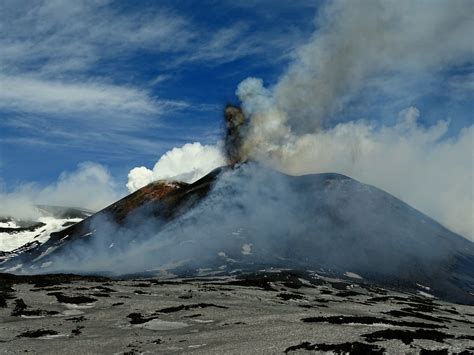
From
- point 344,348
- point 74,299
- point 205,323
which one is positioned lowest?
point 344,348

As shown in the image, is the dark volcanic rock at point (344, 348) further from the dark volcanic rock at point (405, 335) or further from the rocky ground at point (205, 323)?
the dark volcanic rock at point (405, 335)

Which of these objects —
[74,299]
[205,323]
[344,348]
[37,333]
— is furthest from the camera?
[74,299]

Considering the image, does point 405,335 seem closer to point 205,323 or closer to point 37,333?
point 205,323

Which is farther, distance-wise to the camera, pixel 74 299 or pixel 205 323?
pixel 74 299

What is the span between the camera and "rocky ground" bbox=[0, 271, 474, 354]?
49.3 meters

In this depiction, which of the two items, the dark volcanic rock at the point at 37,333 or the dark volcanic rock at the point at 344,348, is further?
the dark volcanic rock at the point at 37,333

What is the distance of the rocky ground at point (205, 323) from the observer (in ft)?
162

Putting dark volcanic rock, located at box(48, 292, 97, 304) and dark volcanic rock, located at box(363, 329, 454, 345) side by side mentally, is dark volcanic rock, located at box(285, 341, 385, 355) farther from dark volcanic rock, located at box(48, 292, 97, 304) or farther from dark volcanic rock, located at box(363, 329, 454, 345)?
dark volcanic rock, located at box(48, 292, 97, 304)

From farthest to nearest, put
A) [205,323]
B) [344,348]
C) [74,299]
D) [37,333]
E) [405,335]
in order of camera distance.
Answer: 1. [74,299]
2. [205,323]
3. [37,333]
4. [405,335]
5. [344,348]

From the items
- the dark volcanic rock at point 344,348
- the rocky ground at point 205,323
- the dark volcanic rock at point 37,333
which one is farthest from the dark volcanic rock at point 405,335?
the dark volcanic rock at point 37,333

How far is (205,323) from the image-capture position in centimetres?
6581

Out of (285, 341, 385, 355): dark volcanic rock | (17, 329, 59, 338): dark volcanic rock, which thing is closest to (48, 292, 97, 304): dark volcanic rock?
(17, 329, 59, 338): dark volcanic rock

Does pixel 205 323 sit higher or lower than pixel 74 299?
lower

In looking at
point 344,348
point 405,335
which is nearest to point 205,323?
point 344,348
